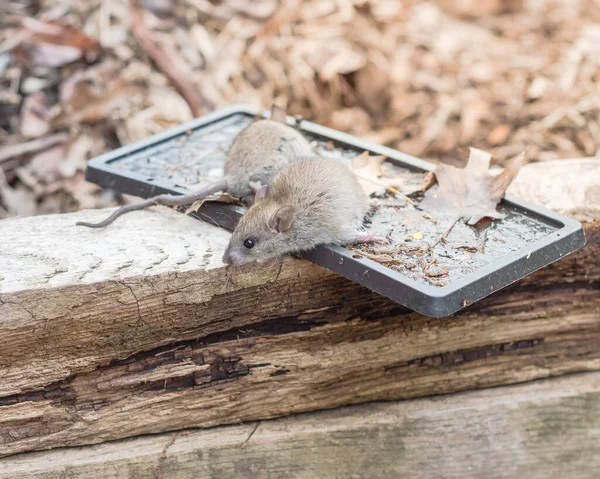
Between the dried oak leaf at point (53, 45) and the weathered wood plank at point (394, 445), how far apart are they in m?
3.30

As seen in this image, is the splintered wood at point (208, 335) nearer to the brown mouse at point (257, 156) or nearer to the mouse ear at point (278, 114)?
the brown mouse at point (257, 156)

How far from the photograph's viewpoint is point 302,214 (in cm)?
306

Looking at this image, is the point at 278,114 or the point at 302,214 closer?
the point at 302,214

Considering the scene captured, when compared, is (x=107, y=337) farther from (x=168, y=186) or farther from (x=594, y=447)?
(x=594, y=447)

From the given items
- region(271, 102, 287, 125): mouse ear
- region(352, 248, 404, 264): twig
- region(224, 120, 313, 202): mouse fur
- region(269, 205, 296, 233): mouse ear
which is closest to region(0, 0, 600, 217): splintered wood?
region(271, 102, 287, 125): mouse ear

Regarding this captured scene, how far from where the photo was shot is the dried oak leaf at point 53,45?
5566 millimetres

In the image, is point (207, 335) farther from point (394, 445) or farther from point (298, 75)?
point (298, 75)

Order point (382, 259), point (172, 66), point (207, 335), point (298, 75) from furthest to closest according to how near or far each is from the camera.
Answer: point (298, 75) → point (172, 66) → point (207, 335) → point (382, 259)

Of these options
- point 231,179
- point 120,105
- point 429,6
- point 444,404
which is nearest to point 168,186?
point 231,179

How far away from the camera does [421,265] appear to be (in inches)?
107

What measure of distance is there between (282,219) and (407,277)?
0.59 m

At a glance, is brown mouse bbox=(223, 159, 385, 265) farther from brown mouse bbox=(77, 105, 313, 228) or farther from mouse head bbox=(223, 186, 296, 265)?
brown mouse bbox=(77, 105, 313, 228)

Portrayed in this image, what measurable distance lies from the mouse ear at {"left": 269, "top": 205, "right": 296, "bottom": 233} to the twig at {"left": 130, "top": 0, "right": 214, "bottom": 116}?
2745 mm

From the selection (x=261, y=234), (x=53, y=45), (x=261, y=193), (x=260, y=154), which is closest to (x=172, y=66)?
(x=53, y=45)
